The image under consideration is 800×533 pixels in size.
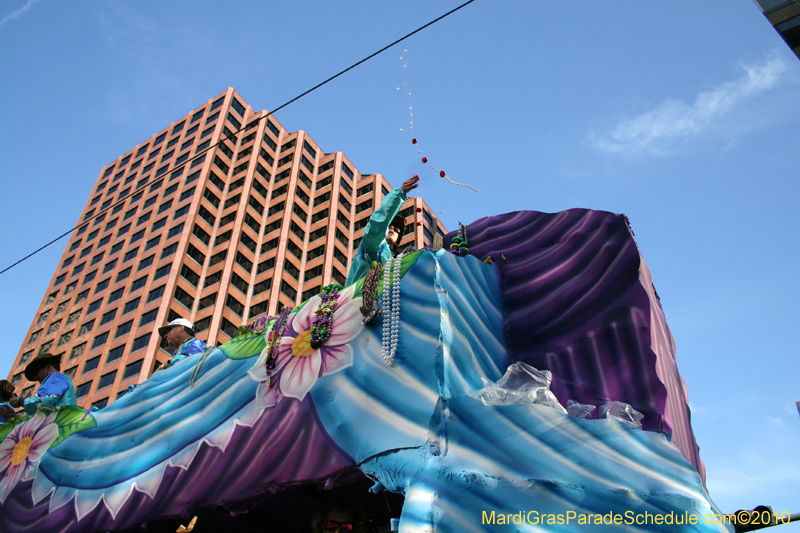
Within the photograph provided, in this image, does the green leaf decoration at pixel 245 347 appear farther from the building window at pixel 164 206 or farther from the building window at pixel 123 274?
the building window at pixel 164 206

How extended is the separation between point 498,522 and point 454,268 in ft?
7.50

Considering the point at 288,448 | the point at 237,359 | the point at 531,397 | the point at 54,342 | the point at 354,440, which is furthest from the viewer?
the point at 54,342

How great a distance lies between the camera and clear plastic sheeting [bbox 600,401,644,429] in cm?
409

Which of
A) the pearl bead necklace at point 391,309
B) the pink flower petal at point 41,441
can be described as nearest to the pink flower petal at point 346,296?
the pearl bead necklace at point 391,309

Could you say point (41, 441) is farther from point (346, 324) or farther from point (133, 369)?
point (133, 369)

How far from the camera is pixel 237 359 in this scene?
6438mm

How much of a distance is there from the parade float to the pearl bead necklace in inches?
0.6

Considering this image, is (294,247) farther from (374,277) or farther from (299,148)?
(374,277)

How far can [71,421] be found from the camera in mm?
7605

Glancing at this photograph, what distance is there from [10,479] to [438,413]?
21.4 feet

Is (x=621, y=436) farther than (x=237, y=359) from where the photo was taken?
No

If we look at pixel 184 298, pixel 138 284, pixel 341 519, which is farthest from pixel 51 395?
pixel 138 284

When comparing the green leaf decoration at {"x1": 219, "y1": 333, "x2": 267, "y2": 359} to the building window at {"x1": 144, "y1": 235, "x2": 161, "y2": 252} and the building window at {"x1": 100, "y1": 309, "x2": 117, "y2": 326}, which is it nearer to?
the building window at {"x1": 100, "y1": 309, "x2": 117, "y2": 326}

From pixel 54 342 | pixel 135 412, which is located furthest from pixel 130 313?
pixel 135 412
